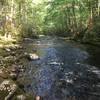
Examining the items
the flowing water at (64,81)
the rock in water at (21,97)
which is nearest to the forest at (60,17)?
the flowing water at (64,81)

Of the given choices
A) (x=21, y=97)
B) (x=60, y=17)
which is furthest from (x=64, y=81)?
(x=60, y=17)

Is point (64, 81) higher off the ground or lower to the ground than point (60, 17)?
lower

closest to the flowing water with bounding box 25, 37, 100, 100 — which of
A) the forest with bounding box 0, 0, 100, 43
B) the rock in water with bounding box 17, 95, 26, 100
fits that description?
the rock in water with bounding box 17, 95, 26, 100

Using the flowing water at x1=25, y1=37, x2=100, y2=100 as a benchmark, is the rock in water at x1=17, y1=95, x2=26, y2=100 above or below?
above

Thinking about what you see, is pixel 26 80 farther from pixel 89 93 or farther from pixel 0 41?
pixel 0 41

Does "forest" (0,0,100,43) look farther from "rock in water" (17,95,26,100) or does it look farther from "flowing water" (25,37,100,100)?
"rock in water" (17,95,26,100)

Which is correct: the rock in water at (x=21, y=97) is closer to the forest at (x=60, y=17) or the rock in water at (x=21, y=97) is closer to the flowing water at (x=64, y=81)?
the flowing water at (x=64, y=81)

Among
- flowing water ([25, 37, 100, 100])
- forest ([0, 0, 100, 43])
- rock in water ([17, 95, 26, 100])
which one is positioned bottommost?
flowing water ([25, 37, 100, 100])

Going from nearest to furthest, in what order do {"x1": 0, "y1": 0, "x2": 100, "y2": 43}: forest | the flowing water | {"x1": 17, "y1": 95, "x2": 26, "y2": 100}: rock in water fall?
1. {"x1": 17, "y1": 95, "x2": 26, "y2": 100}: rock in water
2. the flowing water
3. {"x1": 0, "y1": 0, "x2": 100, "y2": 43}: forest

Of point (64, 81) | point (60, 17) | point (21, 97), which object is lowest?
point (64, 81)

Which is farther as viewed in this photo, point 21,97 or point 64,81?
point 64,81

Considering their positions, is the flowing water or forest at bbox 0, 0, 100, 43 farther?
forest at bbox 0, 0, 100, 43

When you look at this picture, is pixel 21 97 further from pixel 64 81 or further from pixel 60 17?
pixel 60 17

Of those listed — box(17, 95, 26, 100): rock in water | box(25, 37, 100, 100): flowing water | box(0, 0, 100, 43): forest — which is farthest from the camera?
box(0, 0, 100, 43): forest
